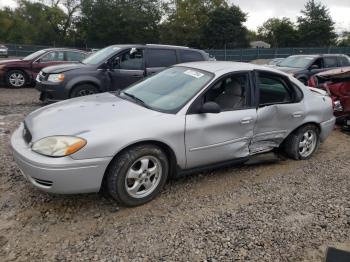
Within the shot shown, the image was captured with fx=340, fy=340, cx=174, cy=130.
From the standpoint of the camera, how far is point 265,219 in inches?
137

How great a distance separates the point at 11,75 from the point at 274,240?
10.2m

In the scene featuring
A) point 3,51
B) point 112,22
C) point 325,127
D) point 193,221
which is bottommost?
point 193,221

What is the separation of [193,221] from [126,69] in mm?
5345

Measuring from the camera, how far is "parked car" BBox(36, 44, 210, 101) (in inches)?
299

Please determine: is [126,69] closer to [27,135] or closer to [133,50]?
[133,50]

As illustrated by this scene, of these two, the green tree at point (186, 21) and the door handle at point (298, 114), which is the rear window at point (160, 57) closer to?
the door handle at point (298, 114)

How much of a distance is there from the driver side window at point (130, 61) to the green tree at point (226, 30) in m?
46.8

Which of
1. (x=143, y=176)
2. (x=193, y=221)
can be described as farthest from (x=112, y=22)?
(x=193, y=221)

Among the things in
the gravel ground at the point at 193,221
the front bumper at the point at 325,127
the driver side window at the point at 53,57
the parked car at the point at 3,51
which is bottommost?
the gravel ground at the point at 193,221

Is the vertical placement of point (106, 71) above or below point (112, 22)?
below

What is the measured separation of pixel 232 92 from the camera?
4469 mm

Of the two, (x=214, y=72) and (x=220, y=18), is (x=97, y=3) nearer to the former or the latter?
(x=220, y=18)

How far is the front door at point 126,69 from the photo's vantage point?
7.93 m

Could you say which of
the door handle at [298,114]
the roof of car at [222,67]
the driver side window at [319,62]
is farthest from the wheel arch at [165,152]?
the driver side window at [319,62]
